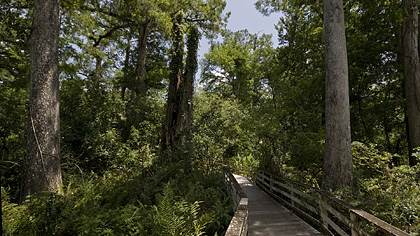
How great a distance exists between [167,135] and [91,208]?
21.7 feet

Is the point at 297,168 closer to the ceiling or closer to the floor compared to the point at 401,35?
closer to the floor

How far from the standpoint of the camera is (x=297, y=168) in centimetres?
997

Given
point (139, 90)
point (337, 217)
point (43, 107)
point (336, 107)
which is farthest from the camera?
point (139, 90)

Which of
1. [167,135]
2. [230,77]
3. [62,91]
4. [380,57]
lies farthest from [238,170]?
[230,77]

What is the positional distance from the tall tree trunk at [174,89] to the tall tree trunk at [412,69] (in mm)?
11297

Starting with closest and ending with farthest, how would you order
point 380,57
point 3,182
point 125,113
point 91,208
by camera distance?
point 91,208
point 3,182
point 380,57
point 125,113

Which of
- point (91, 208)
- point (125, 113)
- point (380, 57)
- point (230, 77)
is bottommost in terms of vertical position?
point (91, 208)

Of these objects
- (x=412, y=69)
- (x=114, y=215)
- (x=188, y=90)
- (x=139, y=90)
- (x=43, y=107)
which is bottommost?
(x=114, y=215)

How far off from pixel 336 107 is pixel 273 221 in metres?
4.39

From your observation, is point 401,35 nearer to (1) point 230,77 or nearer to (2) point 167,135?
(2) point 167,135

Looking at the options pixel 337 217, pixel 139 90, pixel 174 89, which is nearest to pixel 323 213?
pixel 337 217

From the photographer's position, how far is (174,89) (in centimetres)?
1303

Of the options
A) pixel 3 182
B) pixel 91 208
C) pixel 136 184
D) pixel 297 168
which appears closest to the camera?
pixel 91 208

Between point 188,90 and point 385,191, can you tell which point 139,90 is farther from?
point 385,191
